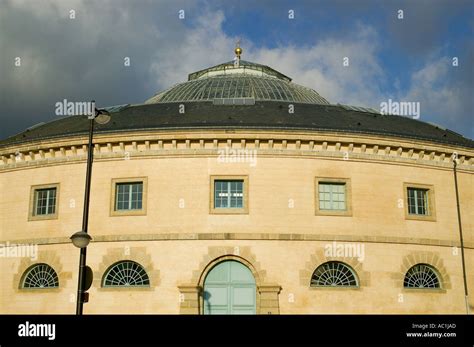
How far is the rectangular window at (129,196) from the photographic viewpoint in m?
27.5

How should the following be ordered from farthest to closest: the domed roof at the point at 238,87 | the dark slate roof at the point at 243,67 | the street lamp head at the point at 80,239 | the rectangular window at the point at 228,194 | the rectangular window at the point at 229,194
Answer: the dark slate roof at the point at 243,67 < the domed roof at the point at 238,87 < the rectangular window at the point at 228,194 < the rectangular window at the point at 229,194 < the street lamp head at the point at 80,239

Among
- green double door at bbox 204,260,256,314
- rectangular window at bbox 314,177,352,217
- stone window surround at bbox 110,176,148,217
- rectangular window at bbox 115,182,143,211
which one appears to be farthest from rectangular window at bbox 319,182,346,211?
rectangular window at bbox 115,182,143,211

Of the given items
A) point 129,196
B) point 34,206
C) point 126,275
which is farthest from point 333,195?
point 34,206

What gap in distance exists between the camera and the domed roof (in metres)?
36.0

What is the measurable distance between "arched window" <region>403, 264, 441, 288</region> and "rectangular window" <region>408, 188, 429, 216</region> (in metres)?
2.54

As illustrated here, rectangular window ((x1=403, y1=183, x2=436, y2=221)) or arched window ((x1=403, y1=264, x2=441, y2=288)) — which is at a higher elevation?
rectangular window ((x1=403, y1=183, x2=436, y2=221))

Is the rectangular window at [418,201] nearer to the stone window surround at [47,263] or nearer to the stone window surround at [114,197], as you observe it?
the stone window surround at [114,197]

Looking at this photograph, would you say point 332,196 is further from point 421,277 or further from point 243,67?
point 243,67

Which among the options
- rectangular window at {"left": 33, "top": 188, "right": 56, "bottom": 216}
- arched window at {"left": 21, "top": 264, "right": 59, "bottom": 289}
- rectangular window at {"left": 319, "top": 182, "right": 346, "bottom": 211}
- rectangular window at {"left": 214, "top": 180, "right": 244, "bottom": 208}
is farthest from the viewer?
rectangular window at {"left": 33, "top": 188, "right": 56, "bottom": 216}

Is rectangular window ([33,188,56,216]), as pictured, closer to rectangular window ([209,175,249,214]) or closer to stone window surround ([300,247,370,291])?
rectangular window ([209,175,249,214])

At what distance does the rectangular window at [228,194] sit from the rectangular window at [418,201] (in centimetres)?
797

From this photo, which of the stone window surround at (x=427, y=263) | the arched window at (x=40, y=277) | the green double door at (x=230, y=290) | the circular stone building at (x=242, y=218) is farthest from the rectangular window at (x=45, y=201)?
the stone window surround at (x=427, y=263)
